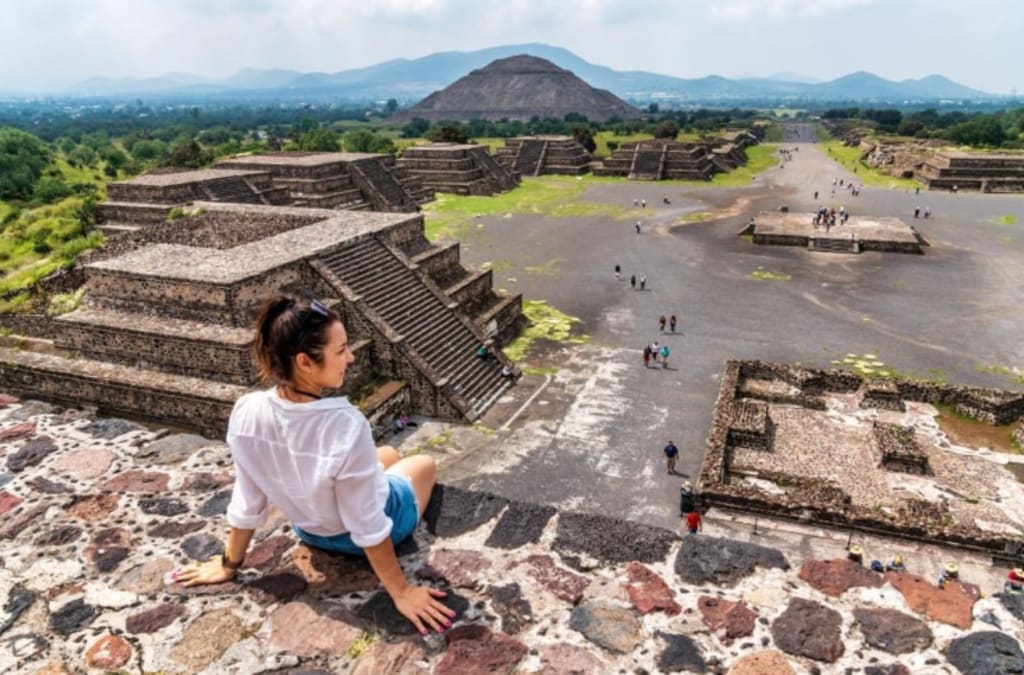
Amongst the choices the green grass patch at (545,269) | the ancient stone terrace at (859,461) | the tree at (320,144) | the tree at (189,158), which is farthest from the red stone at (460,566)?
the tree at (320,144)

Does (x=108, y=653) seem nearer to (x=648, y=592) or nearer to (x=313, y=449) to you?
(x=313, y=449)

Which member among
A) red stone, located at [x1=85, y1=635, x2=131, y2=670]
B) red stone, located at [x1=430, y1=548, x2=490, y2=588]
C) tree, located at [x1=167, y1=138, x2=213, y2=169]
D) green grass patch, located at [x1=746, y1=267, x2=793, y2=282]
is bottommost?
green grass patch, located at [x1=746, y1=267, x2=793, y2=282]

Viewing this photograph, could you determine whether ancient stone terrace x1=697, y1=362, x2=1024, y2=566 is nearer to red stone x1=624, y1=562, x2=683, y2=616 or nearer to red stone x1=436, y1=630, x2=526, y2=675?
red stone x1=624, y1=562, x2=683, y2=616

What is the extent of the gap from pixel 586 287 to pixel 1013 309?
554 inches

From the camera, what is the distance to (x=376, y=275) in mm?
15422

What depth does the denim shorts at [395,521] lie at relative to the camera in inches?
145

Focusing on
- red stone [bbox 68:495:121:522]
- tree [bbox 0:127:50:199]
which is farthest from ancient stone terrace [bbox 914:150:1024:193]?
tree [bbox 0:127:50:199]

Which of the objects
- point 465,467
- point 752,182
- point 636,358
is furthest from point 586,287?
point 752,182

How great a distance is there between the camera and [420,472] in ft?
13.6

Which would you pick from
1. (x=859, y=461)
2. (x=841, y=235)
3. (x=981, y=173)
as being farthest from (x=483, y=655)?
(x=981, y=173)

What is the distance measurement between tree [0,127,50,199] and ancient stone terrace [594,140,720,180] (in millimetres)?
39582

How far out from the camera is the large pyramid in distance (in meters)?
159

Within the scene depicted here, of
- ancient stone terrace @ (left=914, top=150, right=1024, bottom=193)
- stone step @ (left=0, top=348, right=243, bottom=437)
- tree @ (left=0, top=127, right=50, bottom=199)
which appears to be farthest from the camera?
ancient stone terrace @ (left=914, top=150, right=1024, bottom=193)

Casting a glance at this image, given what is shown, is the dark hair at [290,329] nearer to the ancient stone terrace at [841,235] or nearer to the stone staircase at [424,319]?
the stone staircase at [424,319]
